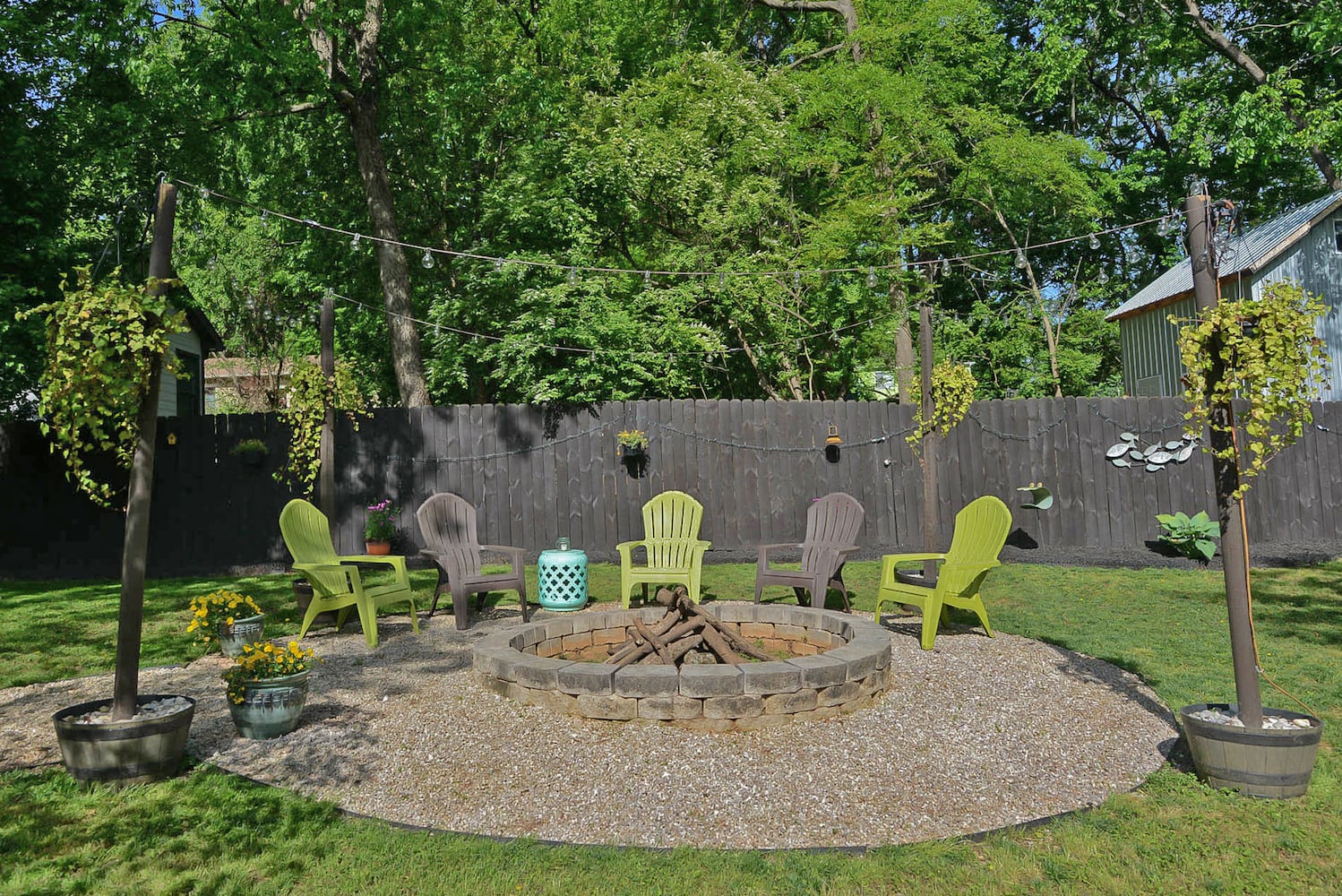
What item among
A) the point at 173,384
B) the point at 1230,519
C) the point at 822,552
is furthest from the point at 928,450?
the point at 173,384

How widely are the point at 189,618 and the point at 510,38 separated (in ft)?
30.0

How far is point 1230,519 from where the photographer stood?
122 inches

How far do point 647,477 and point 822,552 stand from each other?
3425 mm

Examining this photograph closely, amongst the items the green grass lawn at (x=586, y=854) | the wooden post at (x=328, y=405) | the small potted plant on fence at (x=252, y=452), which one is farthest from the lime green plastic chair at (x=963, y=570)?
the small potted plant on fence at (x=252, y=452)

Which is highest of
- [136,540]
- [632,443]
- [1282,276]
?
[1282,276]

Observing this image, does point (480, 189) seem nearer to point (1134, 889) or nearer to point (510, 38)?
point (510, 38)

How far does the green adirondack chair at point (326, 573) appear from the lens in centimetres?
532

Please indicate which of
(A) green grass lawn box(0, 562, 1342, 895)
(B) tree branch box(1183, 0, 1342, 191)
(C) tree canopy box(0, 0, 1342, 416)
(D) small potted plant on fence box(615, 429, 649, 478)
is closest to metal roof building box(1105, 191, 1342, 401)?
(C) tree canopy box(0, 0, 1342, 416)

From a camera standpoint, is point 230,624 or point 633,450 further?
point 633,450

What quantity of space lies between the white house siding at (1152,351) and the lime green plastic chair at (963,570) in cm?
1007

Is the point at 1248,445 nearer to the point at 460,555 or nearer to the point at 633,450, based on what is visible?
the point at 460,555

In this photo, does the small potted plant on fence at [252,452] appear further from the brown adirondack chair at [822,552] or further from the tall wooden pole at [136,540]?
the tall wooden pole at [136,540]

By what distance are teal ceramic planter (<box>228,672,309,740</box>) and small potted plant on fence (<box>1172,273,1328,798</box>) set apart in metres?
3.40

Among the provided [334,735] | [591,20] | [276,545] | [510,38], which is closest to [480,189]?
[510,38]
